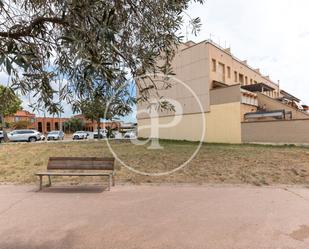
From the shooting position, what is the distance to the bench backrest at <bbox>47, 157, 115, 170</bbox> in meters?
8.11

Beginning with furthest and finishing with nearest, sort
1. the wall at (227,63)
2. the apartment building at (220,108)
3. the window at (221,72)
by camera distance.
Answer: the window at (221,72)
the wall at (227,63)
the apartment building at (220,108)

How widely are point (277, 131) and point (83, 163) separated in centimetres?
1749

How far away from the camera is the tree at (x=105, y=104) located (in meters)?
3.45


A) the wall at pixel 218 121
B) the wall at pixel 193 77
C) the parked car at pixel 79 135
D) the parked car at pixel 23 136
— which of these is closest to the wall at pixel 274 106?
the wall at pixel 218 121

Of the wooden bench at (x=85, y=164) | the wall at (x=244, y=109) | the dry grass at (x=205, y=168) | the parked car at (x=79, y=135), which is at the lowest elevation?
the dry grass at (x=205, y=168)

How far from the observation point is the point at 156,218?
17.4 feet

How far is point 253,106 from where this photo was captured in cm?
2591

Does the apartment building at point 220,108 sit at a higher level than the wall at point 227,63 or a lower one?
lower

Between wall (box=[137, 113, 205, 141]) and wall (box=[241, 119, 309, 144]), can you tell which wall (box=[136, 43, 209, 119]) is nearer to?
wall (box=[137, 113, 205, 141])

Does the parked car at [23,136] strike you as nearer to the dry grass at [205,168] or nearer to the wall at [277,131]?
the dry grass at [205,168]

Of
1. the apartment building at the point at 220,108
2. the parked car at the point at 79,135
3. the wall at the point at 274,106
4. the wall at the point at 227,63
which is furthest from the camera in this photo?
the parked car at the point at 79,135

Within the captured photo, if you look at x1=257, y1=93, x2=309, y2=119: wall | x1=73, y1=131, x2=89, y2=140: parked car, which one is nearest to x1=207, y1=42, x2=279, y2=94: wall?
x1=257, y1=93, x2=309, y2=119: wall

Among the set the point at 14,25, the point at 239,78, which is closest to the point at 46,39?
the point at 14,25

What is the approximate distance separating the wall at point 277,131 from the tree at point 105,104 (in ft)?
65.1
